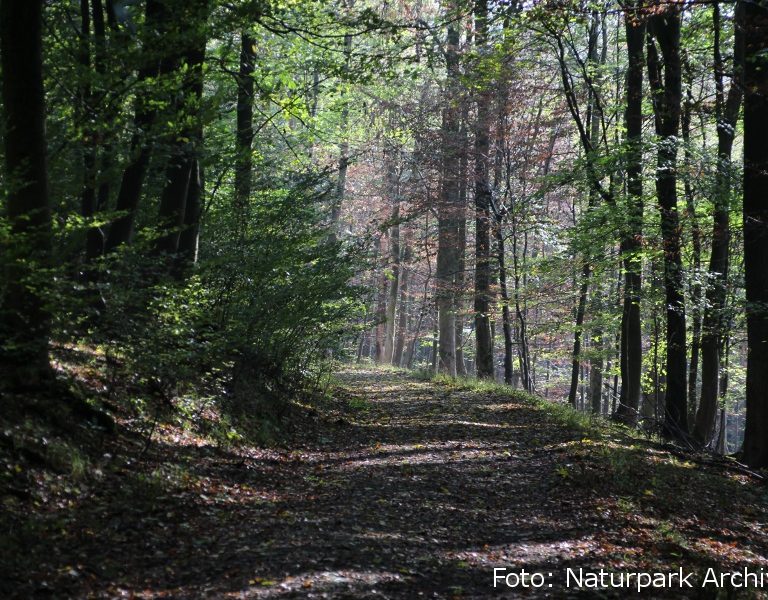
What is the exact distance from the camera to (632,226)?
1182 cm

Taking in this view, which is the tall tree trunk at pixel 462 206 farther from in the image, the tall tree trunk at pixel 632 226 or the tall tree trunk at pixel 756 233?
the tall tree trunk at pixel 756 233

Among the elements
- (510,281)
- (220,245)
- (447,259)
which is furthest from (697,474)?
(510,281)

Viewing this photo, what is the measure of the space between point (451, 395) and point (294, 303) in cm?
628

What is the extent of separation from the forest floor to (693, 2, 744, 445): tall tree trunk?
3.32 m

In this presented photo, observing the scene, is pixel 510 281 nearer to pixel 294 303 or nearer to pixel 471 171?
pixel 471 171

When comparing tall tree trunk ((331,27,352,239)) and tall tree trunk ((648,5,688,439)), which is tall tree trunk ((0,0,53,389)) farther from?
tall tree trunk ((648,5,688,439))

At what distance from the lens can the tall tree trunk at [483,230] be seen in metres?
18.8

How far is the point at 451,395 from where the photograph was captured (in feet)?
50.2

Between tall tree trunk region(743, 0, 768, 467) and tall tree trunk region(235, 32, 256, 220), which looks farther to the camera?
tall tree trunk region(235, 32, 256, 220)

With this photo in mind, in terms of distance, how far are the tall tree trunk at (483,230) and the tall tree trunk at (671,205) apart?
637 centimetres

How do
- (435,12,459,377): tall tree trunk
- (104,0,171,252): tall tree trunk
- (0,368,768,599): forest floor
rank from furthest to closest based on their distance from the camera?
(435,12,459,377): tall tree trunk, (104,0,171,252): tall tree trunk, (0,368,768,599): forest floor

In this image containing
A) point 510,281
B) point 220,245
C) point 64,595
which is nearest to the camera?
point 64,595

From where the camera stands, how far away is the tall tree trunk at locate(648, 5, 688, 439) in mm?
11172

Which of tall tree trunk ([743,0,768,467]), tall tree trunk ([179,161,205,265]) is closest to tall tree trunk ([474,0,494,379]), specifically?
tall tree trunk ([743,0,768,467])
